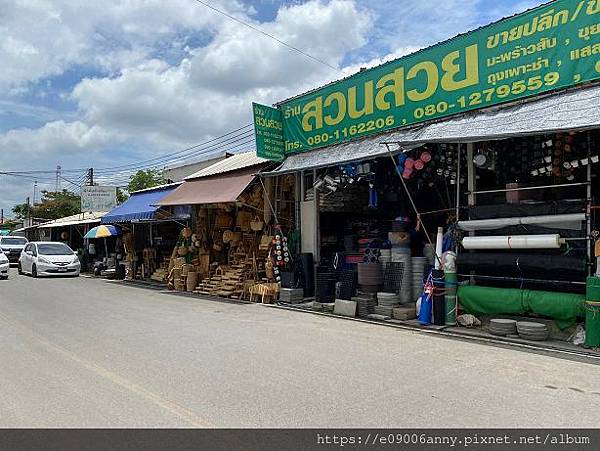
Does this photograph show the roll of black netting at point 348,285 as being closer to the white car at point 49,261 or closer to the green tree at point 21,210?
the white car at point 49,261

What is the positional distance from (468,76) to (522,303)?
179 inches

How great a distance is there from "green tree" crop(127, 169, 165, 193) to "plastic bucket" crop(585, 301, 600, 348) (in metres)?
44.1

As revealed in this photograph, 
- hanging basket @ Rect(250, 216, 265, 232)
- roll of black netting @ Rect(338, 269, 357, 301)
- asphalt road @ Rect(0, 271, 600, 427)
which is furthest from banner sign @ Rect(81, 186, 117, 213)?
roll of black netting @ Rect(338, 269, 357, 301)

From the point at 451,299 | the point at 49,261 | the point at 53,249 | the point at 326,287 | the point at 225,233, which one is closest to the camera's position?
the point at 451,299

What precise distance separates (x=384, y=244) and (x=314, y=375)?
6.09 meters

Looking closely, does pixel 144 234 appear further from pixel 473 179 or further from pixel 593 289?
pixel 593 289

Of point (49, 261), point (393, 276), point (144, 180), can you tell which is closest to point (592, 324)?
point (393, 276)

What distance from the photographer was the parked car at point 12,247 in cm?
3123

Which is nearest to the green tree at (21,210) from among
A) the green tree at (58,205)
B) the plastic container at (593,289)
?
the green tree at (58,205)

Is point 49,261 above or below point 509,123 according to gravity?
below

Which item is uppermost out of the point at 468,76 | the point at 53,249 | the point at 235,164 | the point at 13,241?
the point at 468,76

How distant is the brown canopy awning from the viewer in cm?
1379

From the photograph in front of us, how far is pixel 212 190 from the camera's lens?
14914 millimetres
